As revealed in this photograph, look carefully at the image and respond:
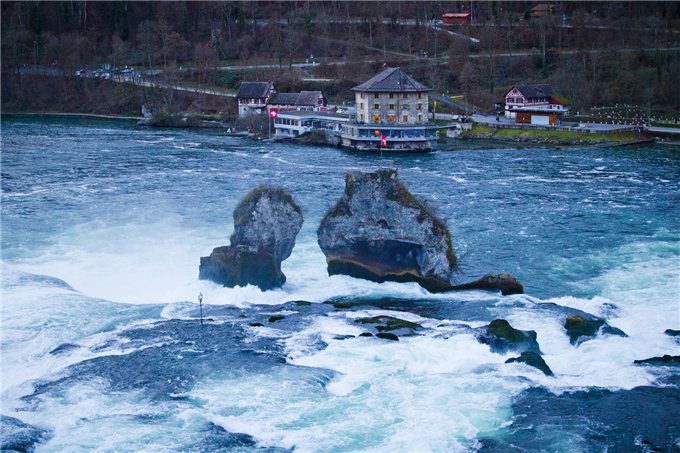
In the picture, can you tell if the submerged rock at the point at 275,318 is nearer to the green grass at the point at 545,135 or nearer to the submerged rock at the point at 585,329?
the submerged rock at the point at 585,329

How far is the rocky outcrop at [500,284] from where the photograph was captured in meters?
32.0

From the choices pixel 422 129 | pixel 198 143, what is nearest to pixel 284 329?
pixel 422 129

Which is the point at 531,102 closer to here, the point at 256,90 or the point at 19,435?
the point at 256,90

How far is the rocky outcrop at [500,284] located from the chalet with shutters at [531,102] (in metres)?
47.2

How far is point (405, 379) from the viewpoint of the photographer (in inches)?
950

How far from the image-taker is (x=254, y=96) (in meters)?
89.6

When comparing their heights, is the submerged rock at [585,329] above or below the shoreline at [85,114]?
below

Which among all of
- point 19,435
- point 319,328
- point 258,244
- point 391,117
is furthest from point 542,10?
point 19,435

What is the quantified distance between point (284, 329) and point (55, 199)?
2828 cm

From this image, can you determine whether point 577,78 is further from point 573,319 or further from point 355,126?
point 573,319

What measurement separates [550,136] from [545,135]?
0.60 metres

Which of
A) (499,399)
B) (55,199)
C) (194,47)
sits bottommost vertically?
(499,399)

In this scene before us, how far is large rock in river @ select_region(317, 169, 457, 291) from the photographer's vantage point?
32.9 meters

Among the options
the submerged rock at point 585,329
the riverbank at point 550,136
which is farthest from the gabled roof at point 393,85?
the submerged rock at point 585,329
